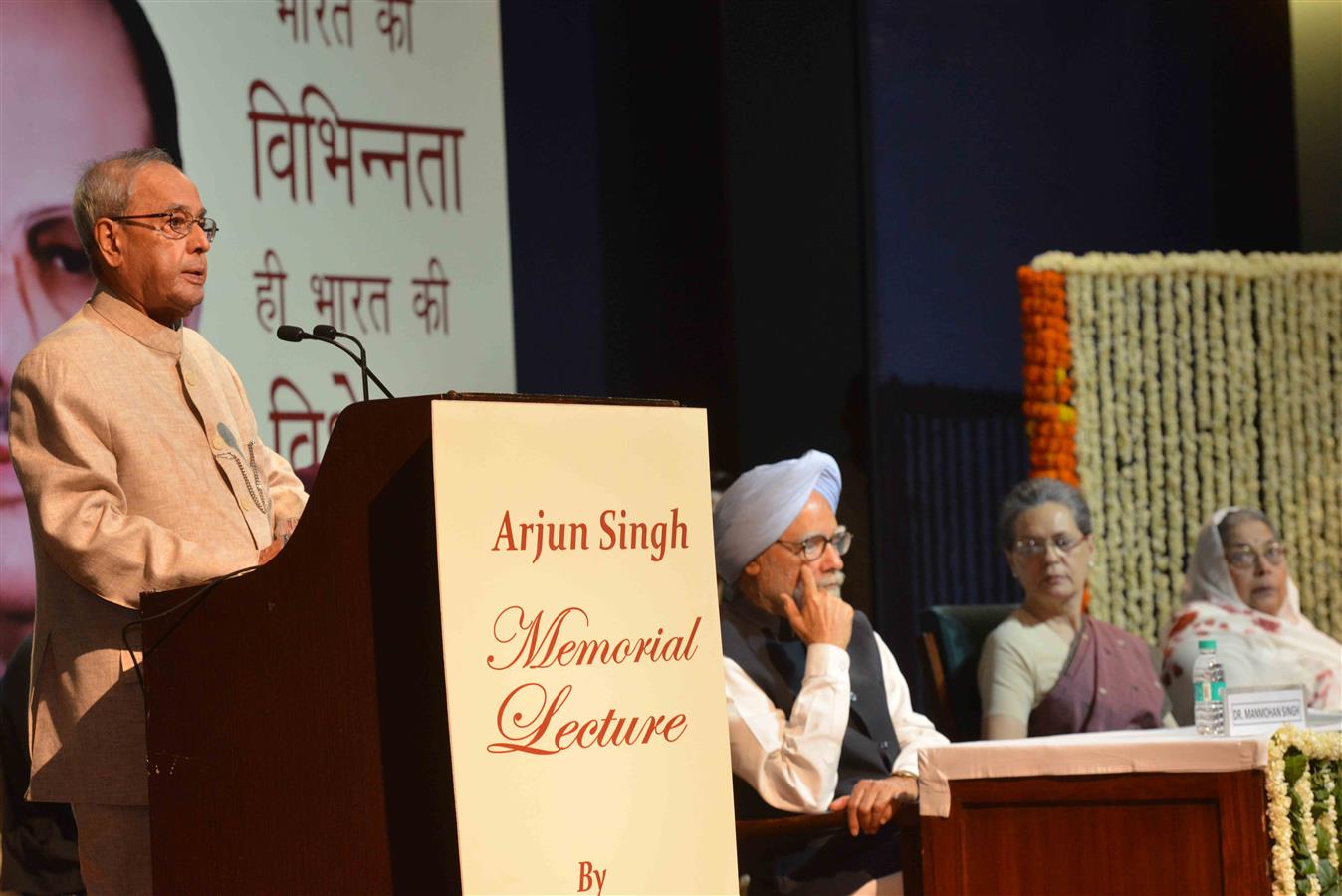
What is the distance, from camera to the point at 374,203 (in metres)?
4.30

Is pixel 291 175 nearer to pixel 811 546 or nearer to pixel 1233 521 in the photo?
pixel 811 546

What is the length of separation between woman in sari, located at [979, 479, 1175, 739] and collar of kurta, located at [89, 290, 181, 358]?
7.35 feet

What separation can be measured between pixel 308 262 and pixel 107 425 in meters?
2.08

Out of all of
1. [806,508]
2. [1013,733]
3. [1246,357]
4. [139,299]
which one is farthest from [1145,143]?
[139,299]

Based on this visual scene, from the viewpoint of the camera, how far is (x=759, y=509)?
3236 mm

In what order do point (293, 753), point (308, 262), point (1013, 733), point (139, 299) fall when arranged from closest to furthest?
point (293, 753)
point (139, 299)
point (1013, 733)
point (308, 262)

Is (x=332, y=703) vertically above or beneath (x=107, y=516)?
beneath

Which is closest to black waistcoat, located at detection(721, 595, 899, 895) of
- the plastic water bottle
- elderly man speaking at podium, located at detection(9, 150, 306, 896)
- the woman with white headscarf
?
the plastic water bottle

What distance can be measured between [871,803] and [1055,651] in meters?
1.24

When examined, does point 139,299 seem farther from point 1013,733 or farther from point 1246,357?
point 1246,357

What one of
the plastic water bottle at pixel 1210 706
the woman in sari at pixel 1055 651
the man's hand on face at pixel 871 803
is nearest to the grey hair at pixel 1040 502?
the woman in sari at pixel 1055 651

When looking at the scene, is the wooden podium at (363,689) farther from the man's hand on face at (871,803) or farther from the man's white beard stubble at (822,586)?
the man's white beard stubble at (822,586)

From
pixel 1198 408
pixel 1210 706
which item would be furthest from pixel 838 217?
pixel 1210 706

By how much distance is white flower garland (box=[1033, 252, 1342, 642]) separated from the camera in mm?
5129
